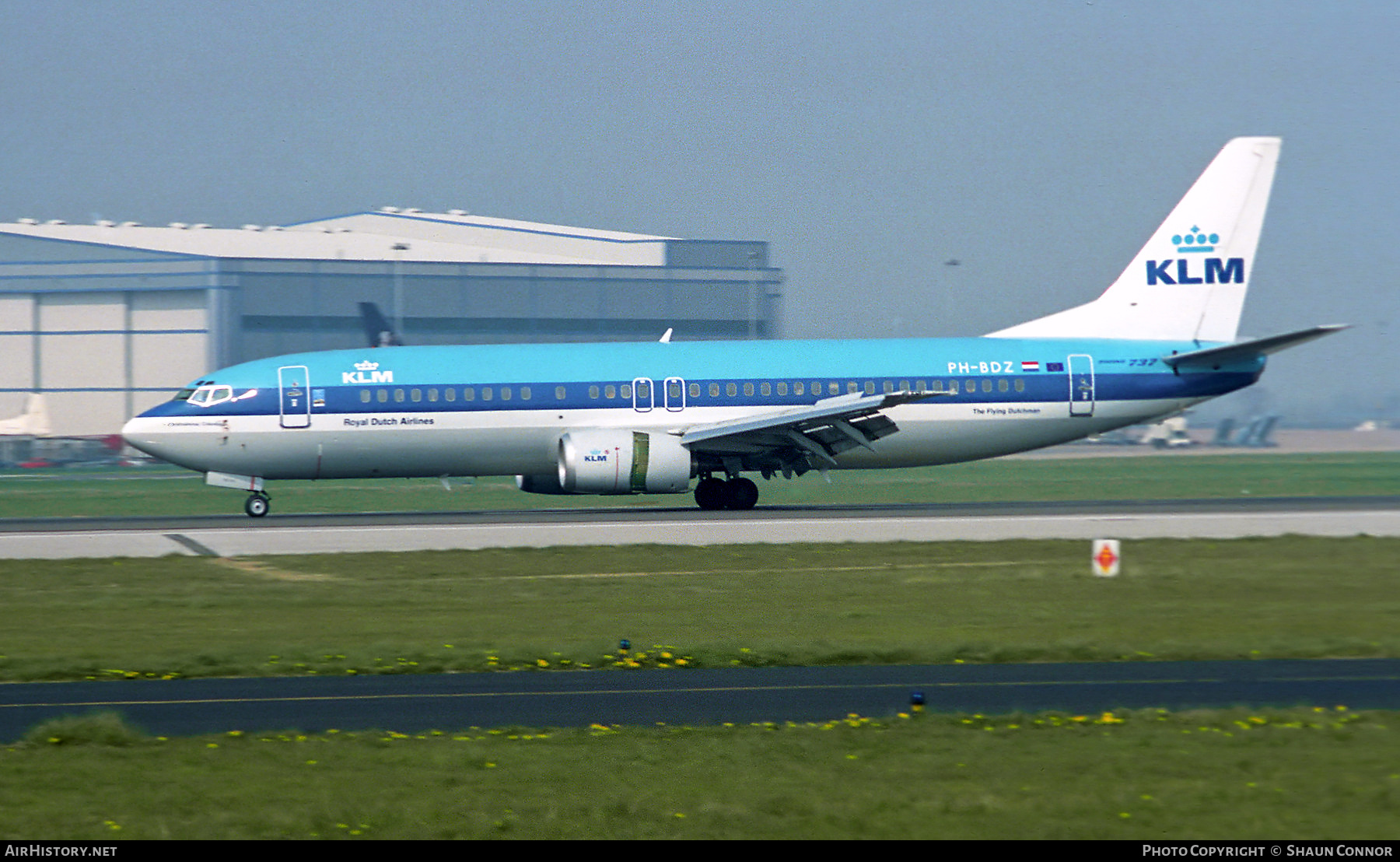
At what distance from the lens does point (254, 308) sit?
268 ft

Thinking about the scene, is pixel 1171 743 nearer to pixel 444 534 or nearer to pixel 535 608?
pixel 535 608

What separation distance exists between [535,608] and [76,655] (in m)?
5.98

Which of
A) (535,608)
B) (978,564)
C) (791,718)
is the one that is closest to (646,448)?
(978,564)

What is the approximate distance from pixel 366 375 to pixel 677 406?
7.24 m

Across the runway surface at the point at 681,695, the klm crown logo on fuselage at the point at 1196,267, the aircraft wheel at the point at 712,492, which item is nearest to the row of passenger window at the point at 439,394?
the aircraft wheel at the point at 712,492

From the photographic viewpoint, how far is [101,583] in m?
22.5

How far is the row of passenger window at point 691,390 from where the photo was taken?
3325 cm

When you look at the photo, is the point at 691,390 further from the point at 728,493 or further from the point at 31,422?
the point at 31,422

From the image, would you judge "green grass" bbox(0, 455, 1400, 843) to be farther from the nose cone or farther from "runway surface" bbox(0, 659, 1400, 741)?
the nose cone

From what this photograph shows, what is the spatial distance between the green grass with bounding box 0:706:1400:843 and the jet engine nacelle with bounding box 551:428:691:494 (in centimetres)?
1990

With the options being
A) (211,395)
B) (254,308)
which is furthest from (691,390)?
(254,308)

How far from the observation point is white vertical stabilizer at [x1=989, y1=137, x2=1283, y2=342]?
118 ft

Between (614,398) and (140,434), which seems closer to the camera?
(140,434)

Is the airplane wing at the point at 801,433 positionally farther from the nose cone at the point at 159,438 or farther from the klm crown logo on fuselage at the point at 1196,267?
the nose cone at the point at 159,438
